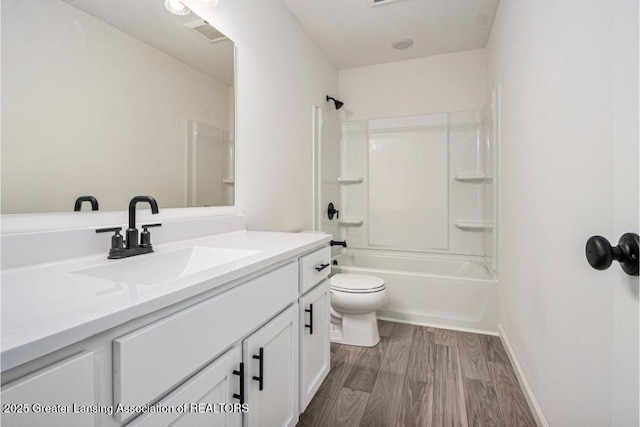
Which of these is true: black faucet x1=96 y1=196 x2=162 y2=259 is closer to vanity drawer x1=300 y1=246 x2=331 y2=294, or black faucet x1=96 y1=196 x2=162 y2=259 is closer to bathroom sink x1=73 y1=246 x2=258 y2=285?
bathroom sink x1=73 y1=246 x2=258 y2=285

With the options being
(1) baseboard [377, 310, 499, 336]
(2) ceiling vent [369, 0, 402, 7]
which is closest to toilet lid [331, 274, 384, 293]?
(1) baseboard [377, 310, 499, 336]

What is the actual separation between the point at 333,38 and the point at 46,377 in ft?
9.50

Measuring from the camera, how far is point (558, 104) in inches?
44.0

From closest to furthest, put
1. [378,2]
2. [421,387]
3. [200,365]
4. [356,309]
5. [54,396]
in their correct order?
[54,396] → [200,365] → [421,387] → [356,309] → [378,2]

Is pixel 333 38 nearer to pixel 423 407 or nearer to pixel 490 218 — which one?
pixel 490 218

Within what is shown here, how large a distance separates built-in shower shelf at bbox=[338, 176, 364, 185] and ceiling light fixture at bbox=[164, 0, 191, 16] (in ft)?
7.20

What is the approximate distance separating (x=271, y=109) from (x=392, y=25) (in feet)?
4.22

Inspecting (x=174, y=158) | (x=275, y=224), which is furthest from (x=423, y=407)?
(x=174, y=158)

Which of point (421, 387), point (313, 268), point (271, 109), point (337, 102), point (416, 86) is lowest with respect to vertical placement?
point (421, 387)

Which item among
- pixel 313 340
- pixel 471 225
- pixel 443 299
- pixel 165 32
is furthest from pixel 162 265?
pixel 471 225

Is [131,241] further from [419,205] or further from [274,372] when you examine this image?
[419,205]

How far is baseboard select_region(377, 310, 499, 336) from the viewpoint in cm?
229

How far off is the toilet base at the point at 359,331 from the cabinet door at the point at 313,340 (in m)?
0.56

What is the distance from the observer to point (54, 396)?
425 millimetres
